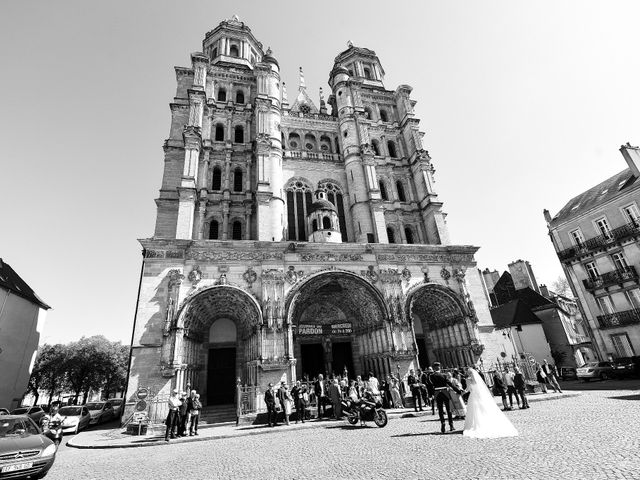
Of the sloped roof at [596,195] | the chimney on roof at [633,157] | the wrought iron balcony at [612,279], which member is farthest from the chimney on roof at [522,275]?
the chimney on roof at [633,157]

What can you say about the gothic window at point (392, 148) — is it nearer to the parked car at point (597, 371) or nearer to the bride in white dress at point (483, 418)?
the parked car at point (597, 371)

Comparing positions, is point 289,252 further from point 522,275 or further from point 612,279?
point 522,275

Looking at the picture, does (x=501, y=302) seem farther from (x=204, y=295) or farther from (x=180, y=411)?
(x=180, y=411)

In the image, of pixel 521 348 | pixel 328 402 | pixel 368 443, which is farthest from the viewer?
pixel 521 348

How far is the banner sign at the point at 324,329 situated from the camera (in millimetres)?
18902

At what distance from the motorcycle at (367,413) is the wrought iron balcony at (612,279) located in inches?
931

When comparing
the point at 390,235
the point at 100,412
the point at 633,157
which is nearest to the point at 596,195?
the point at 633,157

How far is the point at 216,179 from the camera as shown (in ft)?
74.8

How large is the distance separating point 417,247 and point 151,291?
1519 centimetres

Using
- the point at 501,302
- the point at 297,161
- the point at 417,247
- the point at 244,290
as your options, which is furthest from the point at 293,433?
the point at 501,302

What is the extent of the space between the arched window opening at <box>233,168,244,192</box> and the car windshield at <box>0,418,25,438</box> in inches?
668

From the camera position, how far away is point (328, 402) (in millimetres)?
13656

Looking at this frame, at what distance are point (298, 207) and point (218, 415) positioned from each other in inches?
544

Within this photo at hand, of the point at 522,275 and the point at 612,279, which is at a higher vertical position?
the point at 522,275
